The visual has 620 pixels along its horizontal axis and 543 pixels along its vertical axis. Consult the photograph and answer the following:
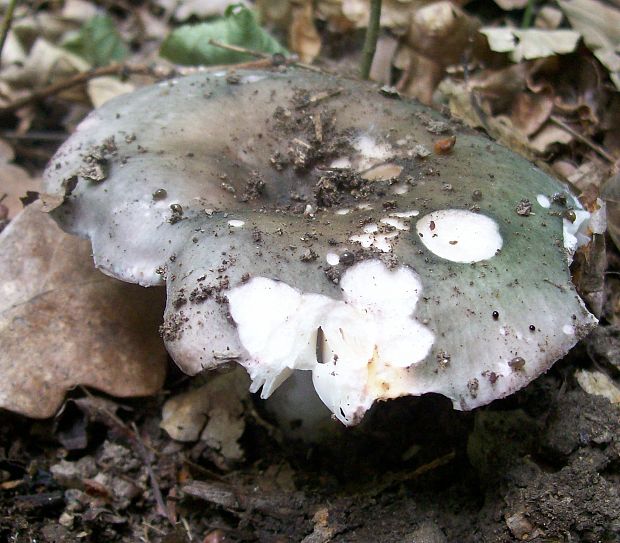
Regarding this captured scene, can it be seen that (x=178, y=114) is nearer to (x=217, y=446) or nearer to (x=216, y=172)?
(x=216, y=172)

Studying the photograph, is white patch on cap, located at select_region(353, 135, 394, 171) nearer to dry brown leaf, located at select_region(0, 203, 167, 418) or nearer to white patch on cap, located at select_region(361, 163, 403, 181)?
white patch on cap, located at select_region(361, 163, 403, 181)

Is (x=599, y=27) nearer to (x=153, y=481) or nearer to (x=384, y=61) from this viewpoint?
(x=384, y=61)

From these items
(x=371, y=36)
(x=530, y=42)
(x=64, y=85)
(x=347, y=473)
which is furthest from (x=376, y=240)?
(x=64, y=85)

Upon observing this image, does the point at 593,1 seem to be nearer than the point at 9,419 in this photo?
No

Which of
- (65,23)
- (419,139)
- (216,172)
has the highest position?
(419,139)

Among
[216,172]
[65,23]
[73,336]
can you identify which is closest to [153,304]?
[73,336]

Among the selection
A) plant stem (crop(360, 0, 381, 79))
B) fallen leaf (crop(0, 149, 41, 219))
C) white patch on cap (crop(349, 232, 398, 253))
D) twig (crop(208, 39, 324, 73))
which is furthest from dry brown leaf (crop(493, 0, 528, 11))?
fallen leaf (crop(0, 149, 41, 219))

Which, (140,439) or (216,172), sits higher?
(216,172)
